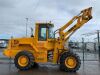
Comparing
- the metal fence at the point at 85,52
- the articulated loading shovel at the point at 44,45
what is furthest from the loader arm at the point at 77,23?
the metal fence at the point at 85,52

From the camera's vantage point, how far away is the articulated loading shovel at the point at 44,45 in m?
20.3

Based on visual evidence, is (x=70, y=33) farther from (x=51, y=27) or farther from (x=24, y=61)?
(x=24, y=61)

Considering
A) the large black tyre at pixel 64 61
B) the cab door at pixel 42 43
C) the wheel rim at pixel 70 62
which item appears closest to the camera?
the large black tyre at pixel 64 61

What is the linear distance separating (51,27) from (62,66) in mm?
2864

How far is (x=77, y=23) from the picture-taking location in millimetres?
20906

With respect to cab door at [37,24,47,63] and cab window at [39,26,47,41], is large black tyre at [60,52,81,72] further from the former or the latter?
cab window at [39,26,47,41]

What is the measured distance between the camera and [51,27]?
21.1m

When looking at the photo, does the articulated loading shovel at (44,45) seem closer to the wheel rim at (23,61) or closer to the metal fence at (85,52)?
the wheel rim at (23,61)

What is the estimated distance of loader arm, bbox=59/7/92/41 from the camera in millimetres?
20769

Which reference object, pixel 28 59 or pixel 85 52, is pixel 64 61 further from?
pixel 85 52

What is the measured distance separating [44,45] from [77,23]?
2671 millimetres

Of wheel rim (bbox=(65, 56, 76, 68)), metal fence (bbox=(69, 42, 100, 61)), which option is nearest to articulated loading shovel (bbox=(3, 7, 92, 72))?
wheel rim (bbox=(65, 56, 76, 68))

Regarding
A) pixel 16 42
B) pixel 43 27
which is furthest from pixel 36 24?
pixel 16 42

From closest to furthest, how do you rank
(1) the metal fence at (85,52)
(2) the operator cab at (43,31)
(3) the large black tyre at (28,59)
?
(3) the large black tyre at (28,59) < (2) the operator cab at (43,31) < (1) the metal fence at (85,52)
